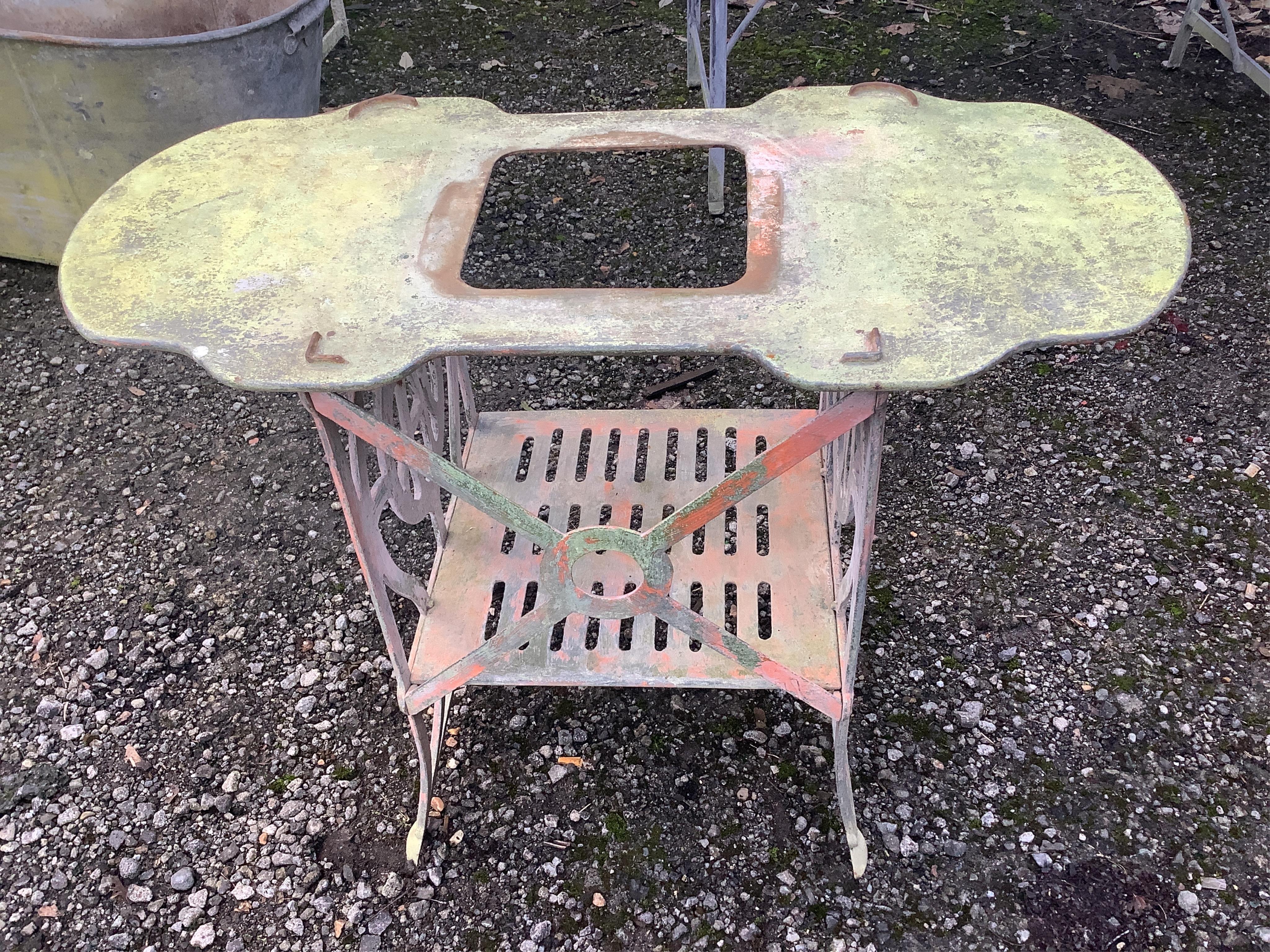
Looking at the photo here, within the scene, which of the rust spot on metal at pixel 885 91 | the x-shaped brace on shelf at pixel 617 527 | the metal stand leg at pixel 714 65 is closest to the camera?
the x-shaped brace on shelf at pixel 617 527

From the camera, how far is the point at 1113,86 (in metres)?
4.04

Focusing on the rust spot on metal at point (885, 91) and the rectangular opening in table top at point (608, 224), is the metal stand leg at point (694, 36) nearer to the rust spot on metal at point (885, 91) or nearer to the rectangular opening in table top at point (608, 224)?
the rectangular opening in table top at point (608, 224)

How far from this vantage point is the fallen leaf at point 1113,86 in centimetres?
399

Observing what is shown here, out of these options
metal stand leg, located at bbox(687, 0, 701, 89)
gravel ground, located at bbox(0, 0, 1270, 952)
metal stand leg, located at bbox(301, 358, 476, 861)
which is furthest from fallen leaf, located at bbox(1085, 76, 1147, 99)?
metal stand leg, located at bbox(301, 358, 476, 861)

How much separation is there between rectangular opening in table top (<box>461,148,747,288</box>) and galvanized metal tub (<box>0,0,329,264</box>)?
2.35 ft

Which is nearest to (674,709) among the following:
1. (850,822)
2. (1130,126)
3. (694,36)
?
(850,822)

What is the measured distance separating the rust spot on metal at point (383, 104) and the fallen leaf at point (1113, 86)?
3358 mm

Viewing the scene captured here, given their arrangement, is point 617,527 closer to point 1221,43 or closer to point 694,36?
point 694,36

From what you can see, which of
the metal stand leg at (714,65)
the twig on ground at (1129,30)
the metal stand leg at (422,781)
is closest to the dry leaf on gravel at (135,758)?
the metal stand leg at (422,781)

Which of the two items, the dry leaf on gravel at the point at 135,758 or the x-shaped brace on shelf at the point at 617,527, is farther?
the dry leaf on gravel at the point at 135,758

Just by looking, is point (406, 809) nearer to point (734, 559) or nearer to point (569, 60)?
point (734, 559)

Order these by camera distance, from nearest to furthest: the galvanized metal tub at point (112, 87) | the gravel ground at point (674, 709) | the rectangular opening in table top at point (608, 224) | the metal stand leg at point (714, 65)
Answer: the gravel ground at point (674, 709)
the galvanized metal tub at point (112, 87)
the metal stand leg at point (714, 65)
the rectangular opening in table top at point (608, 224)

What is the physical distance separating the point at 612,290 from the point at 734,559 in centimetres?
75

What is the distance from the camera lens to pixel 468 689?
2215mm
